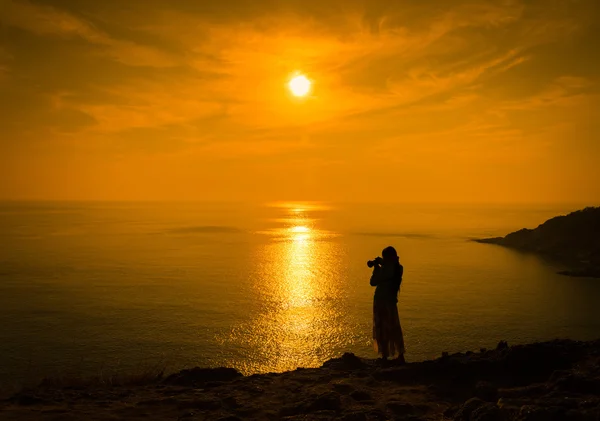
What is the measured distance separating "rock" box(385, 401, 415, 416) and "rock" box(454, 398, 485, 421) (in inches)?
39.9

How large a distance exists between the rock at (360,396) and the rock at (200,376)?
4.05 metres

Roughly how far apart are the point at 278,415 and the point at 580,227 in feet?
273

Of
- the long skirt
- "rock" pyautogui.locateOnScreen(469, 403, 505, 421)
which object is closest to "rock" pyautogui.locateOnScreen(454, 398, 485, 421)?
"rock" pyautogui.locateOnScreen(469, 403, 505, 421)

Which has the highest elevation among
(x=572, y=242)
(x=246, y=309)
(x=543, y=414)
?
(x=572, y=242)

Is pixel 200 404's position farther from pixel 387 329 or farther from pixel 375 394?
pixel 387 329

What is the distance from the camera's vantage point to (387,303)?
1128 cm

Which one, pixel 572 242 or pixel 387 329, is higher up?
pixel 572 242

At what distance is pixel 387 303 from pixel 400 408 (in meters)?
3.52

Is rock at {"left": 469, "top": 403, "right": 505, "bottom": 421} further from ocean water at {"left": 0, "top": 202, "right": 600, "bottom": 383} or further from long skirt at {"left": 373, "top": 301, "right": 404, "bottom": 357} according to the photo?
ocean water at {"left": 0, "top": 202, "right": 600, "bottom": 383}

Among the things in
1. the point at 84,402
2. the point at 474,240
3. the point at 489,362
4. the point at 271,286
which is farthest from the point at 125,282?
the point at 474,240

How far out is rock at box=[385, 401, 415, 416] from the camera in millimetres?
7969

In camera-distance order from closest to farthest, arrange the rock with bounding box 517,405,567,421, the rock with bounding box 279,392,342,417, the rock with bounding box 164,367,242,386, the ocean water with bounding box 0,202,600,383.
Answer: the rock with bounding box 517,405,567,421
the rock with bounding box 279,392,342,417
the rock with bounding box 164,367,242,386
the ocean water with bounding box 0,202,600,383

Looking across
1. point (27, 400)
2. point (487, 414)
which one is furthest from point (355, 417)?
point (27, 400)

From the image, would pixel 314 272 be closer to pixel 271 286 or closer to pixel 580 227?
pixel 271 286
